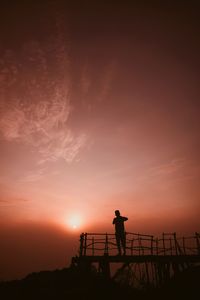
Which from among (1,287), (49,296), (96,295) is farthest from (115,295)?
(1,287)

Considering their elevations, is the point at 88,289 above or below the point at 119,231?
below

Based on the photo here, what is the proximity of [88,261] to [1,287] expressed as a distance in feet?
21.2

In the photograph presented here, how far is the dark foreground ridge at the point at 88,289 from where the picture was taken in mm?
12703

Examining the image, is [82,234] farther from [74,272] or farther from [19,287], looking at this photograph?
[19,287]

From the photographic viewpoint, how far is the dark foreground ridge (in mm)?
12703

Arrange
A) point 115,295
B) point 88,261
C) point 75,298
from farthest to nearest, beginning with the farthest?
1. point 88,261
2. point 115,295
3. point 75,298

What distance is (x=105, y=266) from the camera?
1419 cm

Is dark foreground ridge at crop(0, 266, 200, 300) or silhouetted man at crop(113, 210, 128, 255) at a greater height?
silhouetted man at crop(113, 210, 128, 255)

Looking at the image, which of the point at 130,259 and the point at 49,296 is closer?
the point at 49,296

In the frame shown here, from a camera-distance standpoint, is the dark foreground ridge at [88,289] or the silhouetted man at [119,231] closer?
the dark foreground ridge at [88,289]

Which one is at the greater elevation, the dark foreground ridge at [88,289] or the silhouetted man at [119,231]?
the silhouetted man at [119,231]

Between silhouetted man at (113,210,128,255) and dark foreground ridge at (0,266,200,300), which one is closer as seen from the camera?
dark foreground ridge at (0,266,200,300)

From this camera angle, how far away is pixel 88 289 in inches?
509

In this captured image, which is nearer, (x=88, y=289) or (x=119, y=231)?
(x=88, y=289)
